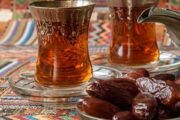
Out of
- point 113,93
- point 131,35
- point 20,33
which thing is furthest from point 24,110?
point 20,33

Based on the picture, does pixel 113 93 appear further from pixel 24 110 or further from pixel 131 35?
pixel 131 35

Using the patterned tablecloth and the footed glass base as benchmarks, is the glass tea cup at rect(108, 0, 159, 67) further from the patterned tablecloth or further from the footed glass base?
the patterned tablecloth

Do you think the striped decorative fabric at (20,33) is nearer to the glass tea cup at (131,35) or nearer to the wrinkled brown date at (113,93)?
the glass tea cup at (131,35)

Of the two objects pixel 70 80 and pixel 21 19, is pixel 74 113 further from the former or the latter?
pixel 21 19

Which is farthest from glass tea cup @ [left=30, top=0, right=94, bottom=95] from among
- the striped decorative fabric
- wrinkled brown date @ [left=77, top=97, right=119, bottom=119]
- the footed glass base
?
the striped decorative fabric

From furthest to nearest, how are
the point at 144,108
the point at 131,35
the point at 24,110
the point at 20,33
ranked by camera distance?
the point at 20,33 → the point at 131,35 → the point at 24,110 → the point at 144,108

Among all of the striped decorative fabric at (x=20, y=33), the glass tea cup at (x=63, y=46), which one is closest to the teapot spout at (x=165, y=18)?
the glass tea cup at (x=63, y=46)

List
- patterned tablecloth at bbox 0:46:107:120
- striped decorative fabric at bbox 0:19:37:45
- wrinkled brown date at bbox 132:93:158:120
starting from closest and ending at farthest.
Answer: wrinkled brown date at bbox 132:93:158:120
patterned tablecloth at bbox 0:46:107:120
striped decorative fabric at bbox 0:19:37:45
